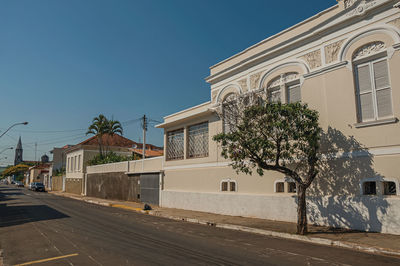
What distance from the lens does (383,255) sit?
7.61m

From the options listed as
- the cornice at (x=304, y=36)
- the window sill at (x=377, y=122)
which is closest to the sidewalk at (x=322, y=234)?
the window sill at (x=377, y=122)

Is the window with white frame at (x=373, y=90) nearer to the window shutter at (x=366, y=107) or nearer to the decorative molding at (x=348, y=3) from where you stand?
the window shutter at (x=366, y=107)

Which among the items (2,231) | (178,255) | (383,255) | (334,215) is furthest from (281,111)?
(2,231)

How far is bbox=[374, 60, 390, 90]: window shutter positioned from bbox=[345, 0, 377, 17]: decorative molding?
2.00 m

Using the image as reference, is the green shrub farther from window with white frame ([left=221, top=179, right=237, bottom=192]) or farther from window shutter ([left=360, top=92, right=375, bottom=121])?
A: window shutter ([left=360, top=92, right=375, bottom=121])

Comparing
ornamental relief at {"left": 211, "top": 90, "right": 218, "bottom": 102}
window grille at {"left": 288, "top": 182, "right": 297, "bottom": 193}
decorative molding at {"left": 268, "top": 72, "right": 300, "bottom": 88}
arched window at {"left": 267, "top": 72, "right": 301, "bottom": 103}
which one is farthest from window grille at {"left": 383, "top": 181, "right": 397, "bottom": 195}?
ornamental relief at {"left": 211, "top": 90, "right": 218, "bottom": 102}

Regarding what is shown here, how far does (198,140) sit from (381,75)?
10835 mm

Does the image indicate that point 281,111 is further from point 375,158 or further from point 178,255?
point 178,255

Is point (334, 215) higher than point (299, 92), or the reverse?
point (299, 92)

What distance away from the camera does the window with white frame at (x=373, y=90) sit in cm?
1031

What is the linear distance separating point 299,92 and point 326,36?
2.47 meters

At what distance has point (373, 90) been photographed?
10609 millimetres

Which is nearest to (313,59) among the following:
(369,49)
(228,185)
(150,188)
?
(369,49)

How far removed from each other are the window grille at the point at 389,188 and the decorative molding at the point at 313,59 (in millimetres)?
5196
